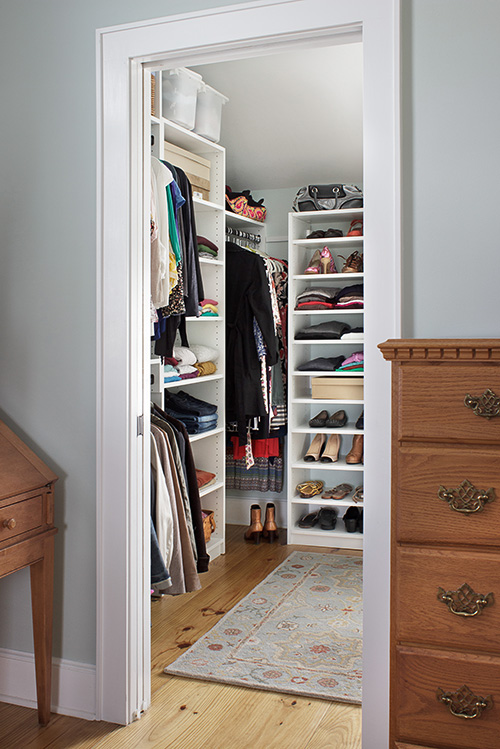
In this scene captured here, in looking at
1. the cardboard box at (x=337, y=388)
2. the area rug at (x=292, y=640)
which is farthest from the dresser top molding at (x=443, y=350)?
the cardboard box at (x=337, y=388)

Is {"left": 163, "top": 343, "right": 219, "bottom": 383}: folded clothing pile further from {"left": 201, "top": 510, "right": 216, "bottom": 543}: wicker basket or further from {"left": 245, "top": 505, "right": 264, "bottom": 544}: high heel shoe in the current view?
{"left": 245, "top": 505, "right": 264, "bottom": 544}: high heel shoe

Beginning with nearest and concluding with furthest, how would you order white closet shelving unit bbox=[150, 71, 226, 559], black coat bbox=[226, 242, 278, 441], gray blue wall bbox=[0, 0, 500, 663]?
gray blue wall bbox=[0, 0, 500, 663]
white closet shelving unit bbox=[150, 71, 226, 559]
black coat bbox=[226, 242, 278, 441]

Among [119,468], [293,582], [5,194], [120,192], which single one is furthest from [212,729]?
[5,194]

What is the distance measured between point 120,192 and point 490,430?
1.40 meters

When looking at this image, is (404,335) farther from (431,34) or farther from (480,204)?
(431,34)

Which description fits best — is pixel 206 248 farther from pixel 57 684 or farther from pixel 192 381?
pixel 57 684

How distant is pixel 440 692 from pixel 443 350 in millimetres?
689

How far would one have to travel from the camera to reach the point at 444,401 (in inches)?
53.1

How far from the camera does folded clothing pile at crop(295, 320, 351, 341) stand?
4.27m

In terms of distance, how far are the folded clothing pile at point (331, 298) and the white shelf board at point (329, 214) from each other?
0.44 meters

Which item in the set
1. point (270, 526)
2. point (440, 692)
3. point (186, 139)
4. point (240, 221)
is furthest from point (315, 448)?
point (440, 692)

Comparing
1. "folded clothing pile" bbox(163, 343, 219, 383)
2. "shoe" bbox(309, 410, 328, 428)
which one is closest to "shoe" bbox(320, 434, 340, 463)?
"shoe" bbox(309, 410, 328, 428)

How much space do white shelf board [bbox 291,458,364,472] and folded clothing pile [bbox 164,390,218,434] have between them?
73cm

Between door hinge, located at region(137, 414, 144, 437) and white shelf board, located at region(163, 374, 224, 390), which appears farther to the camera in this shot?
white shelf board, located at region(163, 374, 224, 390)
